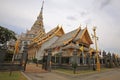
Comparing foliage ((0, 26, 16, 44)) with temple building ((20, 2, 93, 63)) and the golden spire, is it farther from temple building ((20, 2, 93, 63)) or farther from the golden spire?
the golden spire

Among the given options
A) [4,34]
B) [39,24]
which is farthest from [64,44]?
[39,24]

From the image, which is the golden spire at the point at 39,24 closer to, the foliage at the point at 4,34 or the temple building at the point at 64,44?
the temple building at the point at 64,44

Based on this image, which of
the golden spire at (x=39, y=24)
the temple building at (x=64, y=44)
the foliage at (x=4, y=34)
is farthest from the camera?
the golden spire at (x=39, y=24)

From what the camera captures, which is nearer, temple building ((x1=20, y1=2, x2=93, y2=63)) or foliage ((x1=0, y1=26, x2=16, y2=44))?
temple building ((x1=20, y1=2, x2=93, y2=63))

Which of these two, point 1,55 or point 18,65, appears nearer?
point 1,55

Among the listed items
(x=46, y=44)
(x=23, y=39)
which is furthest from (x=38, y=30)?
(x=46, y=44)

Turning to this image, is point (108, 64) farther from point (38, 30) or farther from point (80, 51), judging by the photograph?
point (38, 30)

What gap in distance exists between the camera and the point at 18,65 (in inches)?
585

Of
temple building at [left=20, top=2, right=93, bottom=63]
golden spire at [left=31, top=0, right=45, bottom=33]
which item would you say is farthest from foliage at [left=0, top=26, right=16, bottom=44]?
golden spire at [left=31, top=0, right=45, bottom=33]

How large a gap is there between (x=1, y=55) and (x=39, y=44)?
16199 millimetres

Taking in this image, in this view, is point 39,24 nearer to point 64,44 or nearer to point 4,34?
point 4,34

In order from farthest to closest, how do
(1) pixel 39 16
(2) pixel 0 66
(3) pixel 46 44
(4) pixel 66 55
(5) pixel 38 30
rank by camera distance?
(1) pixel 39 16
(5) pixel 38 30
(3) pixel 46 44
(4) pixel 66 55
(2) pixel 0 66

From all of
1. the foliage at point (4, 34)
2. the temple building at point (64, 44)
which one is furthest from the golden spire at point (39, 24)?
the foliage at point (4, 34)

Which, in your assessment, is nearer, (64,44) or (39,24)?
(64,44)
